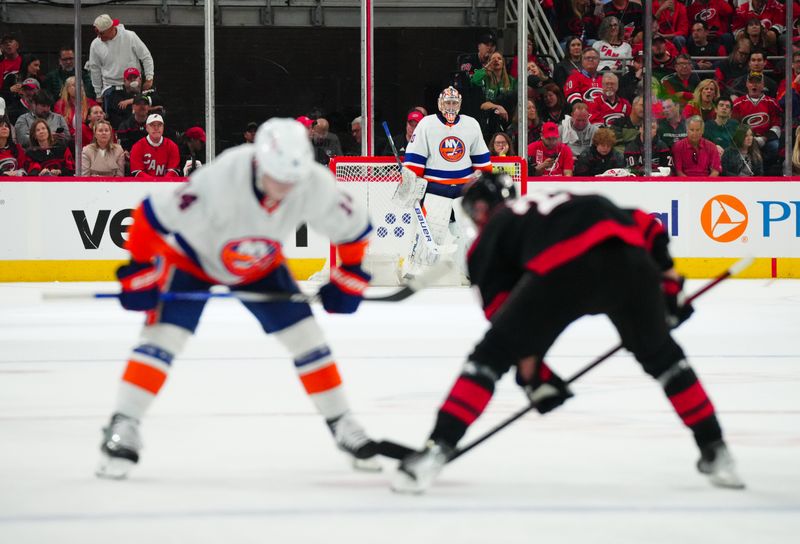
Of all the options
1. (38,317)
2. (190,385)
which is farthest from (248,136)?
(190,385)

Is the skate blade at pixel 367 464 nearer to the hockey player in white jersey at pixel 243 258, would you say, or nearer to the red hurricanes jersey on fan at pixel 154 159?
the hockey player in white jersey at pixel 243 258

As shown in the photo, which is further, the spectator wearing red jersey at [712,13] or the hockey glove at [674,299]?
the spectator wearing red jersey at [712,13]

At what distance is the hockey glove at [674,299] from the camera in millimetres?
2816

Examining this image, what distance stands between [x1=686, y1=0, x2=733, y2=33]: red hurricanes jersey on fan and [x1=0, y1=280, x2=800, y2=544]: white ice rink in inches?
223

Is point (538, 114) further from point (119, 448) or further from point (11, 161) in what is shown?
point (119, 448)

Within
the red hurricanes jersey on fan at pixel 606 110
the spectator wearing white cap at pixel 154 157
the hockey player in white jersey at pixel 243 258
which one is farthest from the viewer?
the red hurricanes jersey on fan at pixel 606 110

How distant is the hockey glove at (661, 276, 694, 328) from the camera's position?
2.82m

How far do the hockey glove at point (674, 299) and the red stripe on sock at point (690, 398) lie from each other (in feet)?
0.53

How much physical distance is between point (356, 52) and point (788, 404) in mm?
8092

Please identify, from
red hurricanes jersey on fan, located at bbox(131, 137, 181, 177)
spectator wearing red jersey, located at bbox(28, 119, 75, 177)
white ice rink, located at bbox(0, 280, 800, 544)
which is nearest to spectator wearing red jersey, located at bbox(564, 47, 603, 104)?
red hurricanes jersey on fan, located at bbox(131, 137, 181, 177)

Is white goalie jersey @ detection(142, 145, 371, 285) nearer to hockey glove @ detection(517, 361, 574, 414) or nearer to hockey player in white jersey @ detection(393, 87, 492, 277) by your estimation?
hockey glove @ detection(517, 361, 574, 414)

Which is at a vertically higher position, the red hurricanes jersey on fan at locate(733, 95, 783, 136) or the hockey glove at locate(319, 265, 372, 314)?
the red hurricanes jersey on fan at locate(733, 95, 783, 136)

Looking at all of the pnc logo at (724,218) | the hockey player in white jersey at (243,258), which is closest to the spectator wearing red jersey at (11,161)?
the pnc logo at (724,218)

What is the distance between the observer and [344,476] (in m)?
2.90
